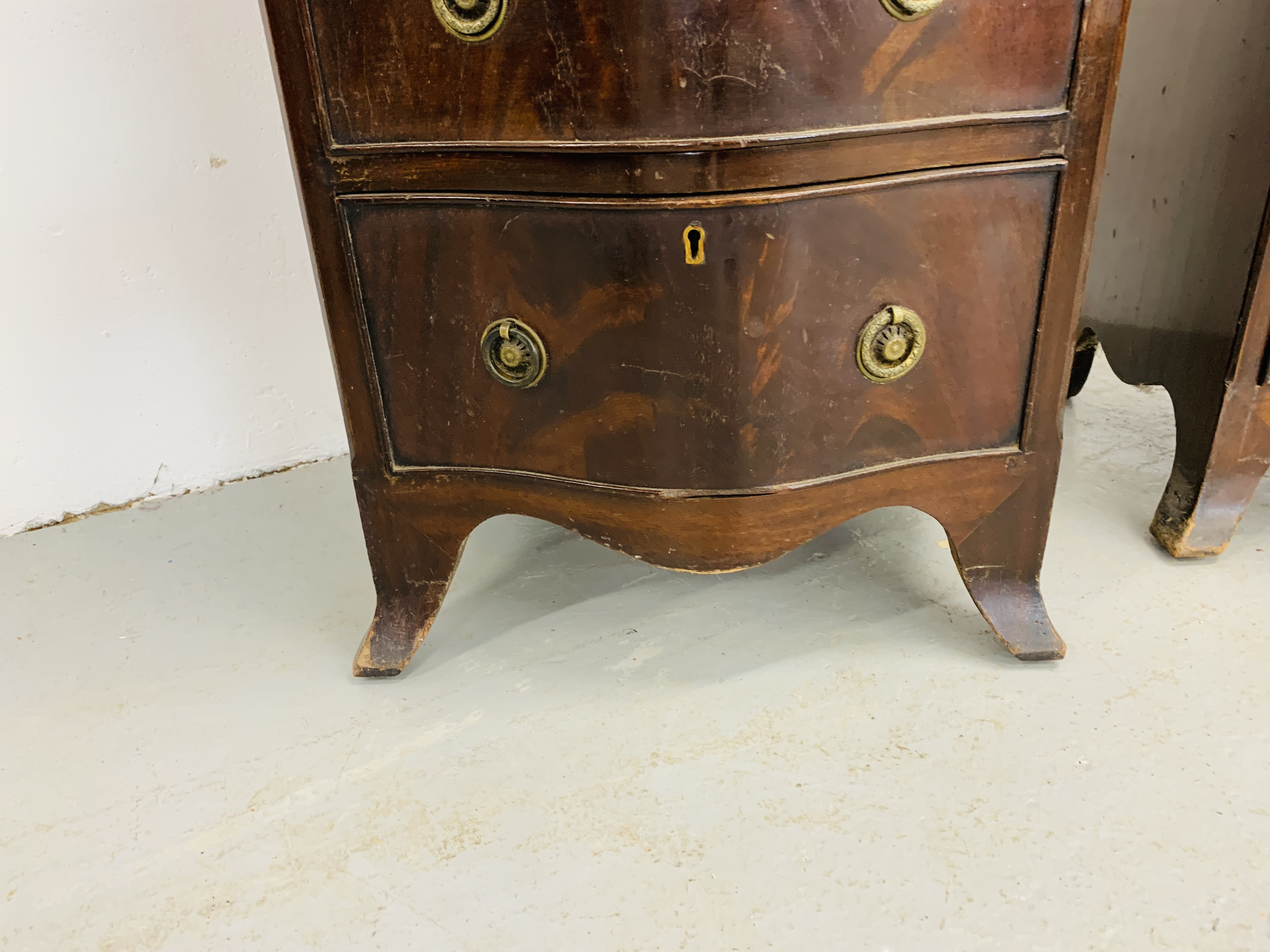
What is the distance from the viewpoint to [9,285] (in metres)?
1.53

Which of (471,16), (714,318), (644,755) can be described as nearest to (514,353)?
(714,318)

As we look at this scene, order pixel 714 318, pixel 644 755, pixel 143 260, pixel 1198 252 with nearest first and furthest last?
pixel 714 318 < pixel 644 755 < pixel 1198 252 < pixel 143 260

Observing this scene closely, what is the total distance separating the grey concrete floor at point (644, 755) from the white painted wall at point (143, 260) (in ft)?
0.89

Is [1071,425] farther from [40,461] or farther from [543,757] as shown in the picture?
[40,461]

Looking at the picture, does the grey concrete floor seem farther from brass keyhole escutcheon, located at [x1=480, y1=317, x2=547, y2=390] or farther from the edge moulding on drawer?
brass keyhole escutcheon, located at [x1=480, y1=317, x2=547, y2=390]

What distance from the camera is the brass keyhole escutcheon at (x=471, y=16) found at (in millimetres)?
839

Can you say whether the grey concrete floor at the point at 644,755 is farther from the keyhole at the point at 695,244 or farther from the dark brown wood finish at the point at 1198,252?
the keyhole at the point at 695,244

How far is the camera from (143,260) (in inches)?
63.2

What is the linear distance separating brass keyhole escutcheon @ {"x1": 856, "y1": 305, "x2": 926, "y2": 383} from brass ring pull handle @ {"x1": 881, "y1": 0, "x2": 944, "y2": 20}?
0.28 metres

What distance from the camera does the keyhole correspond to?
0.89m

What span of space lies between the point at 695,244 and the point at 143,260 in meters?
1.20

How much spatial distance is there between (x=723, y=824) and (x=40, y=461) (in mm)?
1444

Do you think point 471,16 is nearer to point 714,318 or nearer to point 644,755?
point 714,318

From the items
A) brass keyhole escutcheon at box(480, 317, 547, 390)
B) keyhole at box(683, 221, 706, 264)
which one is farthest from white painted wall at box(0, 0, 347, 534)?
keyhole at box(683, 221, 706, 264)
